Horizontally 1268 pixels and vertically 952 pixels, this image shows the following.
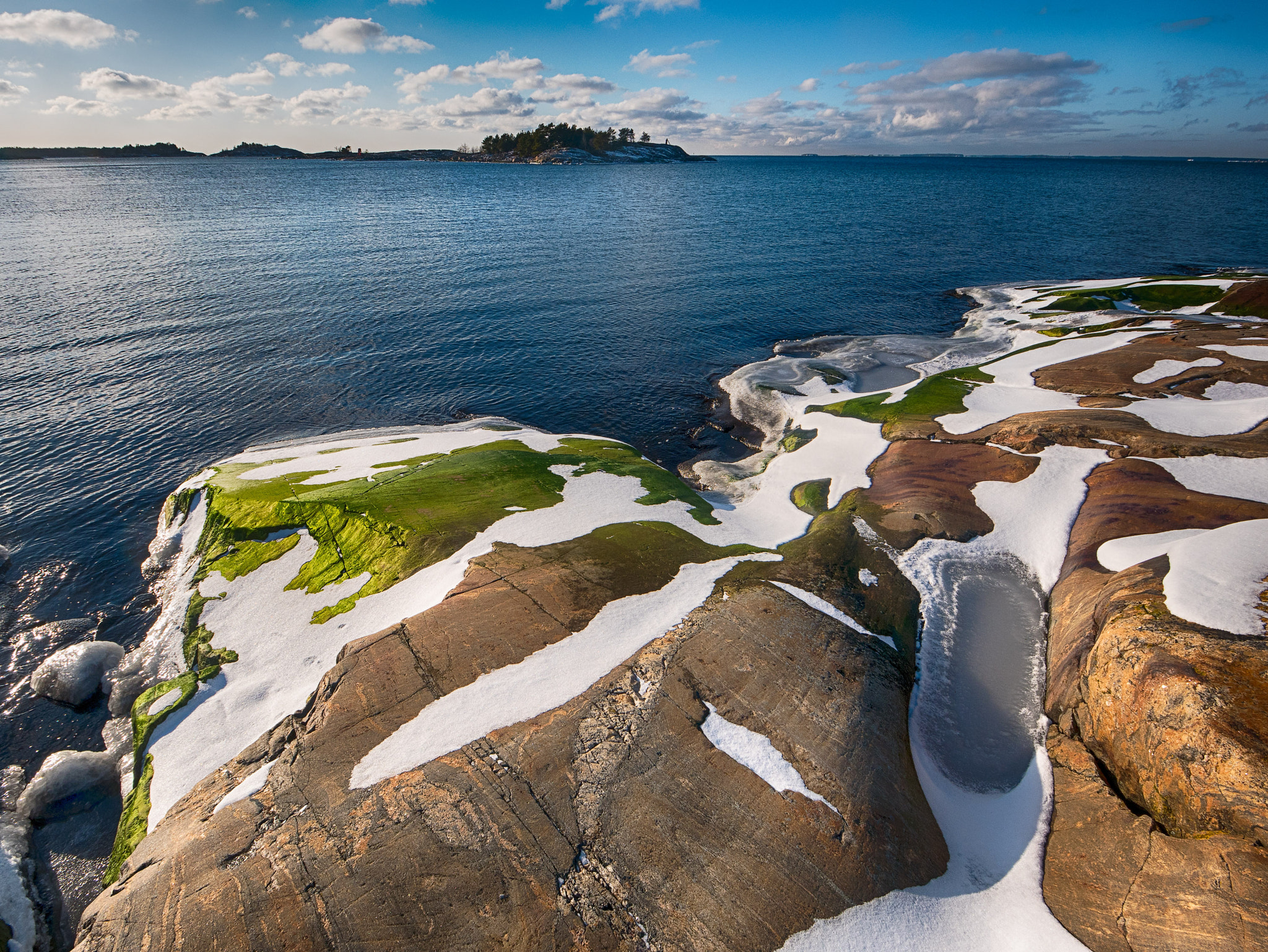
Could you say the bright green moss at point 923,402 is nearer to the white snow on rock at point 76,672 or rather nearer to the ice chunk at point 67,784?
the ice chunk at point 67,784

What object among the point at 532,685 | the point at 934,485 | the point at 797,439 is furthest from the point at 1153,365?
the point at 532,685

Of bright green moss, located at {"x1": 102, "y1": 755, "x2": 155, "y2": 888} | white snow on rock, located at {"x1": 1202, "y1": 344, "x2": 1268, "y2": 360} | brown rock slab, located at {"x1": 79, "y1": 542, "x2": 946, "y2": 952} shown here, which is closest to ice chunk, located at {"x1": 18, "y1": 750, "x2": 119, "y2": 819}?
bright green moss, located at {"x1": 102, "y1": 755, "x2": 155, "y2": 888}

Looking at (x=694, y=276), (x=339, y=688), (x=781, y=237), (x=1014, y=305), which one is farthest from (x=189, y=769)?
(x=781, y=237)

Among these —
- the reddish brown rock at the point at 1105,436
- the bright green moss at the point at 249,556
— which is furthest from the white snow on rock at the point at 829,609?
the bright green moss at the point at 249,556

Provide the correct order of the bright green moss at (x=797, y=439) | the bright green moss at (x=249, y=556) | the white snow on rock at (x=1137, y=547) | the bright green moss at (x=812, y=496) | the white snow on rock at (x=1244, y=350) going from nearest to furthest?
the white snow on rock at (x=1137, y=547)
the bright green moss at (x=249, y=556)
the bright green moss at (x=812, y=496)
the white snow on rock at (x=1244, y=350)
the bright green moss at (x=797, y=439)

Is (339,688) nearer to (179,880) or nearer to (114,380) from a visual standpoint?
(179,880)
